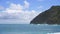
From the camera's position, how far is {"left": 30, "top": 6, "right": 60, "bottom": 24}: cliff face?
177750 millimetres

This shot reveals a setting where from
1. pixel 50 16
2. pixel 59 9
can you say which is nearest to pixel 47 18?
pixel 50 16

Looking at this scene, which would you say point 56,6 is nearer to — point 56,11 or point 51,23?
point 56,11

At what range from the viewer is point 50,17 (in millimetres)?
183375

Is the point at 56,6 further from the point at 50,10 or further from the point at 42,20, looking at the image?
the point at 42,20

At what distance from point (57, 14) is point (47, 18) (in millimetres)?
9683

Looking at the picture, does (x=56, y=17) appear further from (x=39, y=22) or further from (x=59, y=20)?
(x=39, y=22)

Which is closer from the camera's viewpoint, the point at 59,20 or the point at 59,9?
the point at 59,20

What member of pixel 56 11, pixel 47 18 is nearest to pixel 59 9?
pixel 56 11

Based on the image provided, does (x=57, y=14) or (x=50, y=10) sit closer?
(x=57, y=14)

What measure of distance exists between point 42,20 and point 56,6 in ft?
71.2

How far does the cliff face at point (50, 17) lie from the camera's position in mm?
177750

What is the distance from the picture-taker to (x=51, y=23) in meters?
185

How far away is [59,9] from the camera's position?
193375mm

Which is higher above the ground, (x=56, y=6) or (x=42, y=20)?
(x=56, y=6)
